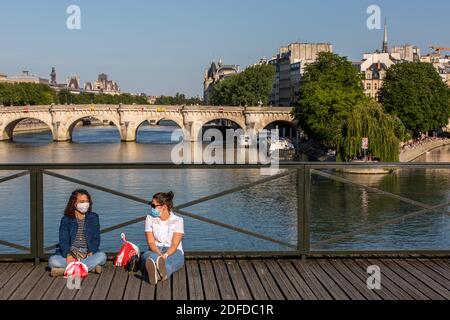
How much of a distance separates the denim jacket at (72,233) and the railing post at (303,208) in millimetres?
1556

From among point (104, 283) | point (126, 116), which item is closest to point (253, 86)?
point (126, 116)

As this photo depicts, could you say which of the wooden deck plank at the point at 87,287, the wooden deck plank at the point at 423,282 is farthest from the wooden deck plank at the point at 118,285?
the wooden deck plank at the point at 423,282

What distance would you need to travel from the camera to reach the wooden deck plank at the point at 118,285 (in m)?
4.75

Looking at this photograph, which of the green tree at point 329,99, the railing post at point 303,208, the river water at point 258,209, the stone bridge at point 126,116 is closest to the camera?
the railing post at point 303,208

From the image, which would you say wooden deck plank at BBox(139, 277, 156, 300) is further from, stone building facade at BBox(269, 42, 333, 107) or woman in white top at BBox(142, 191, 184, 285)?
stone building facade at BBox(269, 42, 333, 107)

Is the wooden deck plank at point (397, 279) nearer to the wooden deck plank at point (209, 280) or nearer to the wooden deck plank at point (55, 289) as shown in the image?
the wooden deck plank at point (209, 280)

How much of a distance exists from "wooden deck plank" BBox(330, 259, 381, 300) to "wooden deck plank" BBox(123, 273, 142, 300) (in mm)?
1441

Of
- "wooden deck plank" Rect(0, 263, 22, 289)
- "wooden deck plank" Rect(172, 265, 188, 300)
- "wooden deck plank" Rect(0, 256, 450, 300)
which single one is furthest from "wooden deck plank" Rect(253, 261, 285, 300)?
"wooden deck plank" Rect(0, 263, 22, 289)

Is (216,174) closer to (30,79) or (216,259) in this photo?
(216,259)

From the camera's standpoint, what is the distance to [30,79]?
14700 cm

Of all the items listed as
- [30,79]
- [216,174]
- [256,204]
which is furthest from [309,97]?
[30,79]

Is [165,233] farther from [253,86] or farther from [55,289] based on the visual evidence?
[253,86]

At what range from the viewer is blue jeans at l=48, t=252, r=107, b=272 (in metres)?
5.27
